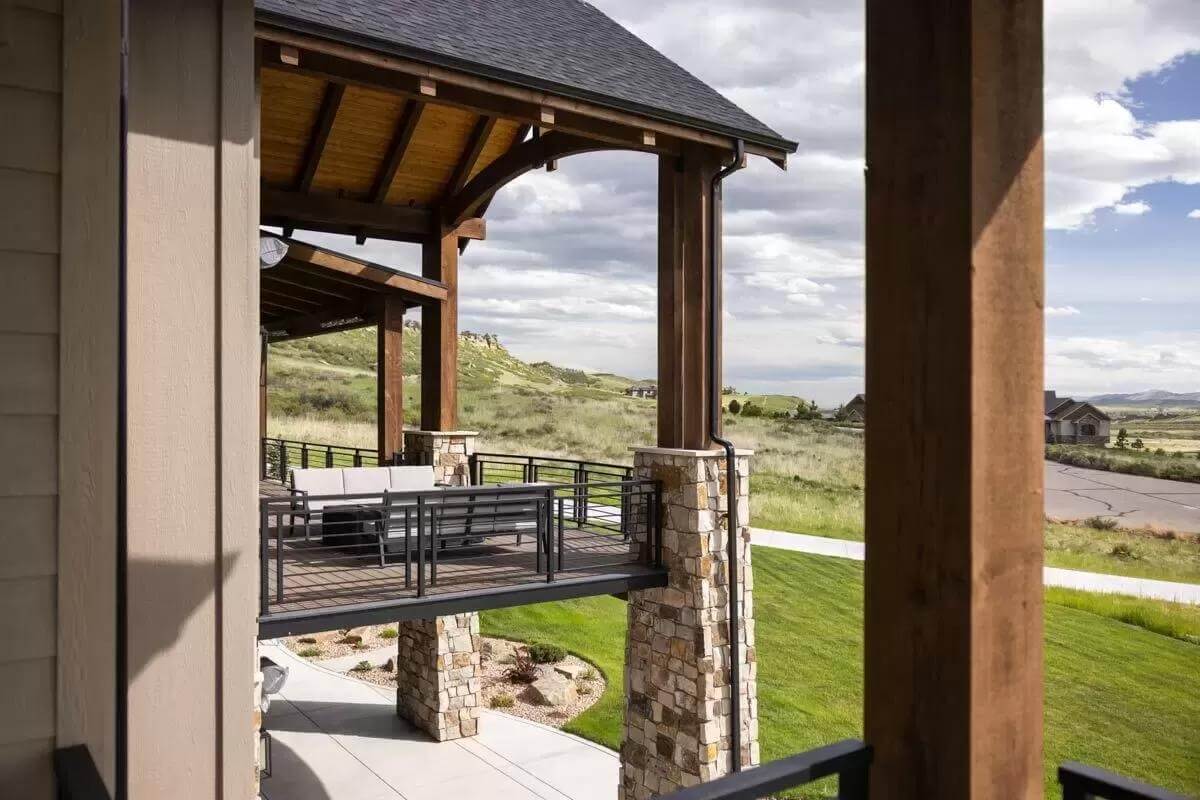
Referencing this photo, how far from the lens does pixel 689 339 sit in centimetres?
741

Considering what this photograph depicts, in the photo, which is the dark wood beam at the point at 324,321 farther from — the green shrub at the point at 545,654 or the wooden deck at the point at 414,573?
the green shrub at the point at 545,654

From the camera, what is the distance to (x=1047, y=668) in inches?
522

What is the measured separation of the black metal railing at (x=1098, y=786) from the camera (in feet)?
4.39

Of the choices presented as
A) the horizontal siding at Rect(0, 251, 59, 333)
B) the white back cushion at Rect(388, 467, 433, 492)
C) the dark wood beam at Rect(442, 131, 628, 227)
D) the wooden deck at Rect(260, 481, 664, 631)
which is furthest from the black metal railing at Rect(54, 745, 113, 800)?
the white back cushion at Rect(388, 467, 433, 492)

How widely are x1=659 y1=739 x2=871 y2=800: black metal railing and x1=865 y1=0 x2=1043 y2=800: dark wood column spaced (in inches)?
1.4

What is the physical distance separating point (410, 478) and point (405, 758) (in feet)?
10.4

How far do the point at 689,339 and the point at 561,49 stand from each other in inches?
121

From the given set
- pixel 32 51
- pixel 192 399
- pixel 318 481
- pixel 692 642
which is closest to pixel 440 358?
pixel 318 481

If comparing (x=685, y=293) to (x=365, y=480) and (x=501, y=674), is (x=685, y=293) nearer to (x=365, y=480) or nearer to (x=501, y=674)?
(x=365, y=480)

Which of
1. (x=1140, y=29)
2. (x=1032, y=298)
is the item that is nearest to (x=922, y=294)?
(x=1032, y=298)

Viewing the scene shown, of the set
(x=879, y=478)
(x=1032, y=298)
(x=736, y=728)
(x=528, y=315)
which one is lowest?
(x=736, y=728)

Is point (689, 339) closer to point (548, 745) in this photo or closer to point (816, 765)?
point (548, 745)

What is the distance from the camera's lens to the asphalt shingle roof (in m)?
5.81

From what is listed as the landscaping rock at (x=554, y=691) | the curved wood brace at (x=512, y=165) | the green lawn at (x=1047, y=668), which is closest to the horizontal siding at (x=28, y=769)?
the curved wood brace at (x=512, y=165)
